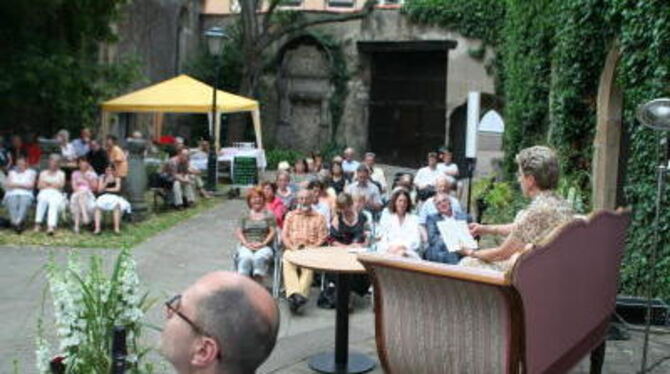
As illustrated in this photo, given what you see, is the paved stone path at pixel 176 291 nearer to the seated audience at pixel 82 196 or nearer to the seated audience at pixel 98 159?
the seated audience at pixel 82 196

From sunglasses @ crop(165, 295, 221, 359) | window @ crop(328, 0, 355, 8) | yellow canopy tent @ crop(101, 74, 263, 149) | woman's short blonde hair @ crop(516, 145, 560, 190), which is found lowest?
sunglasses @ crop(165, 295, 221, 359)

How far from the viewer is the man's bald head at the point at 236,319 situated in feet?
6.63

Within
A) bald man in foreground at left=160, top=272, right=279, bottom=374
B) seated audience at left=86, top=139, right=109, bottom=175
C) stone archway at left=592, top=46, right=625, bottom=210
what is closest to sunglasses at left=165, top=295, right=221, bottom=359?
bald man in foreground at left=160, top=272, right=279, bottom=374

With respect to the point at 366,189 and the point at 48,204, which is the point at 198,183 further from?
the point at 366,189

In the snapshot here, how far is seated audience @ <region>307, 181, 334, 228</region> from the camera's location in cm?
958

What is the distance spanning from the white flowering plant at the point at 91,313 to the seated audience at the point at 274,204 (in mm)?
5292

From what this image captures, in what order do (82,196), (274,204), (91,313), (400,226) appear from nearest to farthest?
(91,313)
(400,226)
(274,204)
(82,196)

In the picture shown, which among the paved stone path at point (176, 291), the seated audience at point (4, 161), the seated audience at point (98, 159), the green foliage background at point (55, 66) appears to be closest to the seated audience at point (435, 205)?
the paved stone path at point (176, 291)

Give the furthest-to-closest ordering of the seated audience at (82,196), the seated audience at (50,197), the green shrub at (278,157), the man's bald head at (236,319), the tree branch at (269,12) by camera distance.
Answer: the green shrub at (278,157) < the tree branch at (269,12) < the seated audience at (82,196) < the seated audience at (50,197) < the man's bald head at (236,319)

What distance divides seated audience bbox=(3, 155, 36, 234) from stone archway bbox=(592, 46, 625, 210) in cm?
806

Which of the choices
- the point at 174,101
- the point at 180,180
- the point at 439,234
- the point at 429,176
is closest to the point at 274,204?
the point at 439,234

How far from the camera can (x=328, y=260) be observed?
6676mm

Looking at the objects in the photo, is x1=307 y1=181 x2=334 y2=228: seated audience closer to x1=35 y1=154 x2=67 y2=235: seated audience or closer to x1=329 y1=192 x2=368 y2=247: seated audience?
x1=329 y1=192 x2=368 y2=247: seated audience

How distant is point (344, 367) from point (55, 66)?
11481mm
